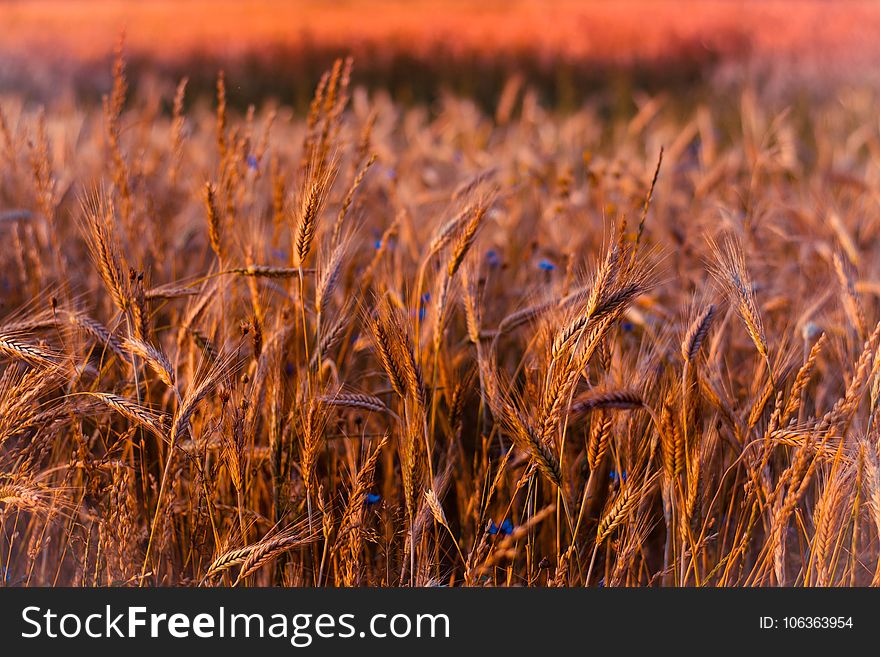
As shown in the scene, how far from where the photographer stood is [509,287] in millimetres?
3014

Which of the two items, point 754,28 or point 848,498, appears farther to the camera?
point 754,28

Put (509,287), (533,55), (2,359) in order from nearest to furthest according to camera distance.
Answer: (2,359)
(509,287)
(533,55)

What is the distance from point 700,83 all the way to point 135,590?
37.8ft

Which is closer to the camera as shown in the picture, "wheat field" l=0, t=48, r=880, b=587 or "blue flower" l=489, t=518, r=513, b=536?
"wheat field" l=0, t=48, r=880, b=587

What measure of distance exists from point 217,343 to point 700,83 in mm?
10992

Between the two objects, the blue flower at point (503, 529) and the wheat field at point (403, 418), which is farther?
the blue flower at point (503, 529)

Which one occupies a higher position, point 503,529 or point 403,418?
point 403,418

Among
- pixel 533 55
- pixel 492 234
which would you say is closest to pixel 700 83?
pixel 533 55

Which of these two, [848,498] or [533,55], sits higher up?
[533,55]

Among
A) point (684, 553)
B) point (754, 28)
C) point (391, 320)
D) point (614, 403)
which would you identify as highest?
point (754, 28)

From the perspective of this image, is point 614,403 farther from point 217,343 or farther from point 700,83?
point 700,83

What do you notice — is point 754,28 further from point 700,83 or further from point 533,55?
point 533,55

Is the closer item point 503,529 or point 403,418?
point 403,418

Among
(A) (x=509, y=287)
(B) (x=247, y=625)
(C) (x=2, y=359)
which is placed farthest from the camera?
(A) (x=509, y=287)
